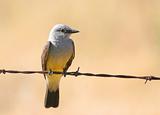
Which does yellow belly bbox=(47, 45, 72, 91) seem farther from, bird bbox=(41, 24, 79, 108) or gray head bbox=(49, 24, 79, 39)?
gray head bbox=(49, 24, 79, 39)

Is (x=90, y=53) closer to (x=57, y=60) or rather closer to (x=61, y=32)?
(x=61, y=32)

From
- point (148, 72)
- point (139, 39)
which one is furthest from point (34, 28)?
point (148, 72)

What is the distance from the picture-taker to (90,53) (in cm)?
2175

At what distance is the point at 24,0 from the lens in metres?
25.9

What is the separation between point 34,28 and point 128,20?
2105mm

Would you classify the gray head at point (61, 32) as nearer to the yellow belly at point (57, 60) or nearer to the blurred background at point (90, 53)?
the yellow belly at point (57, 60)

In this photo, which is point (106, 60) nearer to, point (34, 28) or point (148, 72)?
point (148, 72)

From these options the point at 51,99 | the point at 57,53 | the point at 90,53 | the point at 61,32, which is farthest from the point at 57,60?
the point at 90,53

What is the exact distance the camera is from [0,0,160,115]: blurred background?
18.4m

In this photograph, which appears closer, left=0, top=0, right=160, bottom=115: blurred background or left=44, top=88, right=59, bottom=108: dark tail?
left=44, top=88, right=59, bottom=108: dark tail

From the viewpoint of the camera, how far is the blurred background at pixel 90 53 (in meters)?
18.4

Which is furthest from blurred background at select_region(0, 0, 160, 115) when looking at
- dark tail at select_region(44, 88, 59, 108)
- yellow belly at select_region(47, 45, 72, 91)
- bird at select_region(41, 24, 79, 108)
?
yellow belly at select_region(47, 45, 72, 91)

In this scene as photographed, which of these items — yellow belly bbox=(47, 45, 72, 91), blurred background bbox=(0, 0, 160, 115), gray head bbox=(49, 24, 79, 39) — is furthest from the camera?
blurred background bbox=(0, 0, 160, 115)

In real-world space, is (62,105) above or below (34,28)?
below
